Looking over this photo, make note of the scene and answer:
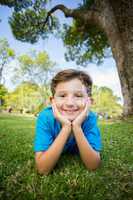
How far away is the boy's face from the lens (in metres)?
3.28

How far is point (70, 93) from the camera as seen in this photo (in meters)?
3.30

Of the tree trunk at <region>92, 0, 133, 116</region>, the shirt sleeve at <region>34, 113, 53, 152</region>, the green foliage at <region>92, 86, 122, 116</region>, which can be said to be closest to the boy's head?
the shirt sleeve at <region>34, 113, 53, 152</region>

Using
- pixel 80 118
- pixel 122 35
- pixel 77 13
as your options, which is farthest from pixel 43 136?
Result: pixel 77 13

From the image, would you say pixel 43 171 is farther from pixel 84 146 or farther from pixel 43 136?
pixel 84 146

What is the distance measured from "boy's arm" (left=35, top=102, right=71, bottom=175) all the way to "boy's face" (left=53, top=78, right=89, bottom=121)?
3.4 inches

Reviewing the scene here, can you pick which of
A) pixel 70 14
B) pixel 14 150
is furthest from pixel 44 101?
pixel 14 150

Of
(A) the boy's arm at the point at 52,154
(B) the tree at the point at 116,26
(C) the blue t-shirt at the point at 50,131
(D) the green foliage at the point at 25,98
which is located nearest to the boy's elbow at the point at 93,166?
(C) the blue t-shirt at the point at 50,131

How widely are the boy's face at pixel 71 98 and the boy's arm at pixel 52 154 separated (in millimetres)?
177

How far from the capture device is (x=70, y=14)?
1798cm

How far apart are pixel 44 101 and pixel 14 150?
208 feet

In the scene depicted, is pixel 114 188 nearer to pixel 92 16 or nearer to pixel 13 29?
pixel 92 16

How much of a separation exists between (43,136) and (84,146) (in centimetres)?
47

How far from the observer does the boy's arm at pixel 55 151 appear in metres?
3.17

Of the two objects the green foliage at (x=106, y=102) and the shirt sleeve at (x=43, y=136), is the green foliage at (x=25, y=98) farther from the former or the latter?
the shirt sleeve at (x=43, y=136)
